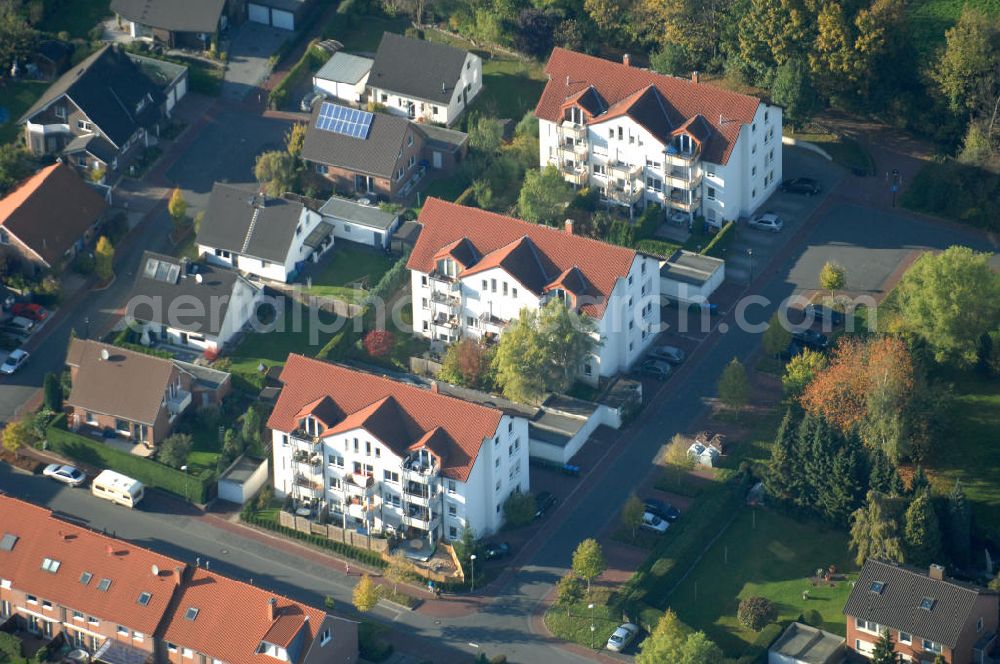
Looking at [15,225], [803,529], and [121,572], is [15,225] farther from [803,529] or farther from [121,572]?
[803,529]

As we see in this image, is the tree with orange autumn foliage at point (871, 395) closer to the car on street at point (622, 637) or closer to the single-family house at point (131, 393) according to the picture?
the car on street at point (622, 637)

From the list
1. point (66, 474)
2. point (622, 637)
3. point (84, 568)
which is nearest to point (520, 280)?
point (622, 637)

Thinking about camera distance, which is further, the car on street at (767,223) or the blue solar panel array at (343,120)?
the blue solar panel array at (343,120)

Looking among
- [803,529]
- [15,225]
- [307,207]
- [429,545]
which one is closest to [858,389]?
[803,529]

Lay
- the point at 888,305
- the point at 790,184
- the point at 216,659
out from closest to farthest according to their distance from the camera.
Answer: the point at 216,659
the point at 888,305
the point at 790,184

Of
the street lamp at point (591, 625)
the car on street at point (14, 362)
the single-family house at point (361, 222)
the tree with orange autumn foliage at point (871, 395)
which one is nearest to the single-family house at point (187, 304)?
the car on street at point (14, 362)

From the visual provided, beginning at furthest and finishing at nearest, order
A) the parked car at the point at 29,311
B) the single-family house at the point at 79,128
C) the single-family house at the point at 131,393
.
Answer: the single-family house at the point at 79,128 → the parked car at the point at 29,311 → the single-family house at the point at 131,393
